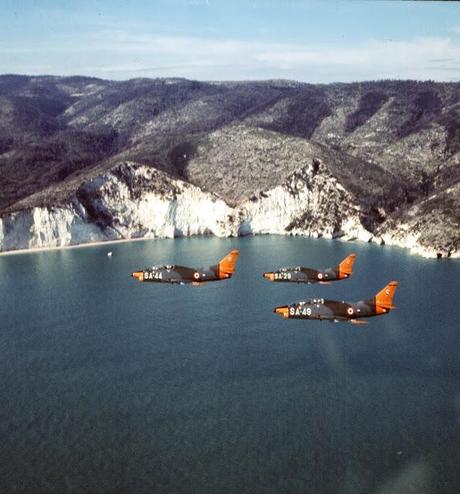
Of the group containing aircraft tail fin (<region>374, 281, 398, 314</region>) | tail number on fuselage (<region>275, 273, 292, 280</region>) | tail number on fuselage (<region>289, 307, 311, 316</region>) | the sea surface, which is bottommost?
the sea surface

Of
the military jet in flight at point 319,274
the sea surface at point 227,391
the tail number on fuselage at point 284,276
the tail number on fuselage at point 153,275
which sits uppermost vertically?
the military jet in flight at point 319,274

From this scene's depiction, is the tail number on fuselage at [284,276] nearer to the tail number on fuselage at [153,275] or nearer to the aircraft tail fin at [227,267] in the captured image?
the aircraft tail fin at [227,267]

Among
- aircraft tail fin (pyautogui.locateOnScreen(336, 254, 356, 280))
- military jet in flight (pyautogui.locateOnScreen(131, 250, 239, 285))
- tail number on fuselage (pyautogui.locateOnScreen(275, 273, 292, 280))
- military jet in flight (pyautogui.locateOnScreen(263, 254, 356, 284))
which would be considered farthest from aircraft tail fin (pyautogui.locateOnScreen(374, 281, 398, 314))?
military jet in flight (pyautogui.locateOnScreen(131, 250, 239, 285))

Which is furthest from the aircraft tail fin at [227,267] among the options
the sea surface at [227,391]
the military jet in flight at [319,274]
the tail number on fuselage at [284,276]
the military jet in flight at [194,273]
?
the sea surface at [227,391]

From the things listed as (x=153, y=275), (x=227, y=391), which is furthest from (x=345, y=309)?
(x=227, y=391)

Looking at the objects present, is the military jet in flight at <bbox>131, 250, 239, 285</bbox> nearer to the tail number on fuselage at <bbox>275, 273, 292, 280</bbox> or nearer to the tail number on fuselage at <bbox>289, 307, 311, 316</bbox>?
the tail number on fuselage at <bbox>275, 273, 292, 280</bbox>

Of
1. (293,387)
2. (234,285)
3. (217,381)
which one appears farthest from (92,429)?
(234,285)

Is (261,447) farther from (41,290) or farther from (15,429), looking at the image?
(41,290)
